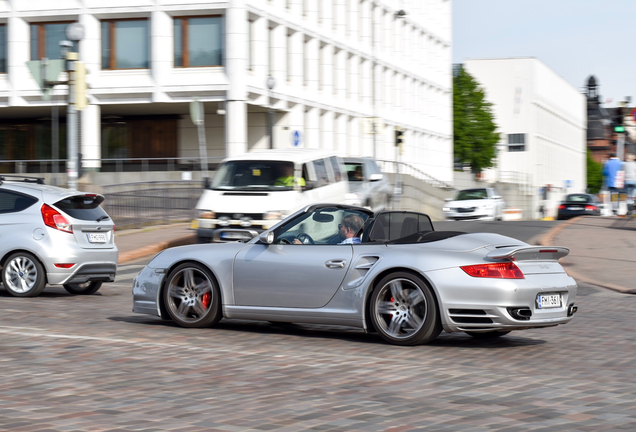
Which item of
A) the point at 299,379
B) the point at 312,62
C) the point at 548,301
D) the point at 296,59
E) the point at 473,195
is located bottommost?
the point at 299,379

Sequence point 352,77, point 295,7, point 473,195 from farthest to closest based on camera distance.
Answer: point 352,77 → point 295,7 → point 473,195

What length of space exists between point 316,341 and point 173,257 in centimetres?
172

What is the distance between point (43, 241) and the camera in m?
12.3

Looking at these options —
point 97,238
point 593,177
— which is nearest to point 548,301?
point 97,238

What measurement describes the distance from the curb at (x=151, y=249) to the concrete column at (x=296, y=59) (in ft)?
72.8

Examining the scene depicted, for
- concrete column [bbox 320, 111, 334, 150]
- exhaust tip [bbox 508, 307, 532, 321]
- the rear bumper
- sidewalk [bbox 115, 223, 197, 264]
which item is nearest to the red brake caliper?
the rear bumper

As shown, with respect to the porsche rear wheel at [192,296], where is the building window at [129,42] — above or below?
above

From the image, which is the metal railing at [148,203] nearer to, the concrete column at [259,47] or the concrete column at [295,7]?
the concrete column at [259,47]

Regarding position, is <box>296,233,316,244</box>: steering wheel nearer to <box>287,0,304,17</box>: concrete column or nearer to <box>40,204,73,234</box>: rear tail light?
<box>40,204,73,234</box>: rear tail light

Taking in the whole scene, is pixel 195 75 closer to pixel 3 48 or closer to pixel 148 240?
pixel 3 48

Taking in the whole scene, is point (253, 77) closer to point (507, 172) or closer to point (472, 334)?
point (472, 334)

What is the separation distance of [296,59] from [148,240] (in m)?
23.4

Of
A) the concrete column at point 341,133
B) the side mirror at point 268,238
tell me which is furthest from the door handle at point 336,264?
the concrete column at point 341,133

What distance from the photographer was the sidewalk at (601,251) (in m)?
15.4
